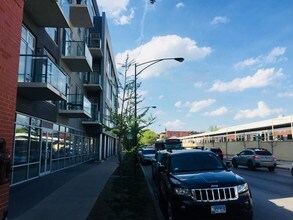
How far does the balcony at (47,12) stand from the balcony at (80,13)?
13.6 ft

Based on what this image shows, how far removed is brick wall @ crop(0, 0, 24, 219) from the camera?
5094mm

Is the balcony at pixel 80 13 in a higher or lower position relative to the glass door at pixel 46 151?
higher

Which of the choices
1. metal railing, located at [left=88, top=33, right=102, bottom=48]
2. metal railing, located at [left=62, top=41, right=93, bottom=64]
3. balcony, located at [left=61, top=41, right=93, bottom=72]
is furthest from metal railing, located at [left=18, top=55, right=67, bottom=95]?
metal railing, located at [left=88, top=33, right=102, bottom=48]

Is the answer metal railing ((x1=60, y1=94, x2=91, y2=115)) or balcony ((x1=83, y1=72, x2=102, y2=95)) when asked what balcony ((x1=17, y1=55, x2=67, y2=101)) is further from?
balcony ((x1=83, y1=72, x2=102, y2=95))

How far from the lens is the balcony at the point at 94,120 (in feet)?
95.7

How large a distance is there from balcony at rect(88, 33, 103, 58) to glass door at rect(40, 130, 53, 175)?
14.8 meters

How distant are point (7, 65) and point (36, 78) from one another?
335 inches

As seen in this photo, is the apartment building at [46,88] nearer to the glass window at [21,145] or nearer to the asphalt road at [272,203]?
the glass window at [21,145]

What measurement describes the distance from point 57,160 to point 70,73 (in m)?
6.69

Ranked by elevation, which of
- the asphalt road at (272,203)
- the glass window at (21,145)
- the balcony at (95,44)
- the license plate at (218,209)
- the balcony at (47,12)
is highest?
the balcony at (95,44)

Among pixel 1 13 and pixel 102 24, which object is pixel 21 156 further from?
pixel 102 24

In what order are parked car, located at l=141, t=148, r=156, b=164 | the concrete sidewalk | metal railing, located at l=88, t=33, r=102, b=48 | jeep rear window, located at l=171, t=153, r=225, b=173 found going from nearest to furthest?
the concrete sidewalk
jeep rear window, located at l=171, t=153, r=225, b=173
parked car, located at l=141, t=148, r=156, b=164
metal railing, located at l=88, t=33, r=102, b=48

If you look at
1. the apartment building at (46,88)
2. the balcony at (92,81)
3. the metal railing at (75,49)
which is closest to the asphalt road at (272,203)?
the apartment building at (46,88)

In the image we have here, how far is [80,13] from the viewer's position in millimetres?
21219
